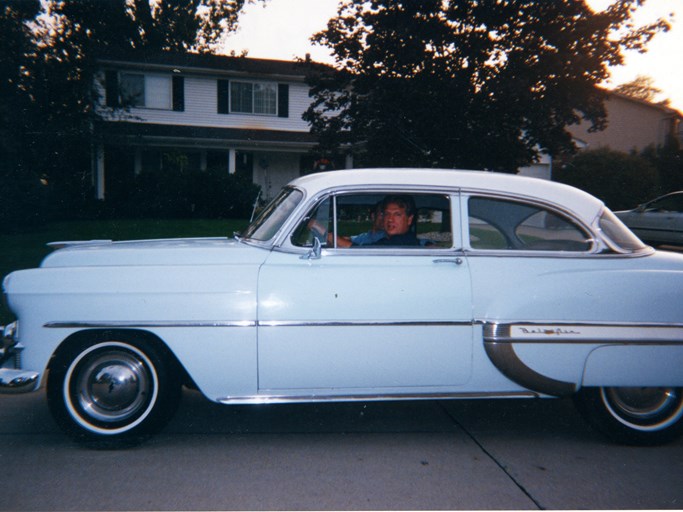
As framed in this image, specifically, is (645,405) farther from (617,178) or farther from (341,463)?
(617,178)

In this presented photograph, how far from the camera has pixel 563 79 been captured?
14.3 metres

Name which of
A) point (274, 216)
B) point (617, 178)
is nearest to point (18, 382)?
point (274, 216)

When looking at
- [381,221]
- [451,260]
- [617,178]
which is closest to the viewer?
[451,260]

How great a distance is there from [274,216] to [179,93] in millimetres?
22204

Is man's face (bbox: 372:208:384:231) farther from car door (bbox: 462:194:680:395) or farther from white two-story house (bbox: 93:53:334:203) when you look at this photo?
white two-story house (bbox: 93:53:334:203)

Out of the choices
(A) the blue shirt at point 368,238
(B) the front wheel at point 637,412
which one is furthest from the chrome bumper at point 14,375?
(B) the front wheel at point 637,412

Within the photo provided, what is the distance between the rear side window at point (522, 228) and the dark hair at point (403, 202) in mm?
497

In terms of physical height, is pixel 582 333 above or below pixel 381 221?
below

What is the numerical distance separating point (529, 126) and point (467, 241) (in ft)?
37.4

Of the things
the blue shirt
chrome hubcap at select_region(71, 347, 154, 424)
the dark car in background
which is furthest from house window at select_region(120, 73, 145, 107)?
chrome hubcap at select_region(71, 347, 154, 424)

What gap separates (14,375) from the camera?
3939mm

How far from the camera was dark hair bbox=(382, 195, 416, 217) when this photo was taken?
15.5 ft

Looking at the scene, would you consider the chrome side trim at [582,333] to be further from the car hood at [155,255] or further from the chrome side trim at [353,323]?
the car hood at [155,255]

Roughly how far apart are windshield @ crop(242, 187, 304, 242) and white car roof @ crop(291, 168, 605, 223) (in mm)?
134
